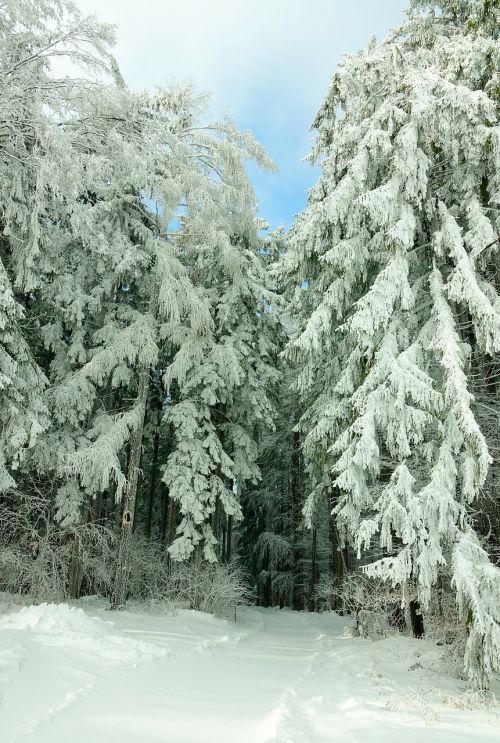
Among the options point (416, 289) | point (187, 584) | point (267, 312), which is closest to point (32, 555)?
point (187, 584)

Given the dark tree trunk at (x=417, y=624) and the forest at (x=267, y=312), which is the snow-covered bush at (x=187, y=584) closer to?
the forest at (x=267, y=312)

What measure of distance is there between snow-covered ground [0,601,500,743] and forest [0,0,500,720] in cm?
110

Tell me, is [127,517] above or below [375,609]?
above

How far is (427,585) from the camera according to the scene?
23.1ft

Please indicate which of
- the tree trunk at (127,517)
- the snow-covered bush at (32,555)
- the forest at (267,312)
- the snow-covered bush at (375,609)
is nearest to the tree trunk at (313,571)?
the forest at (267,312)

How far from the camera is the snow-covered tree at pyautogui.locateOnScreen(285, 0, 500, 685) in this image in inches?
283

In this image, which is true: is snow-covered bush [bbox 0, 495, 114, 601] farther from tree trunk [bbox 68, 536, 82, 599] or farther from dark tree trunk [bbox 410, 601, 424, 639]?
dark tree trunk [bbox 410, 601, 424, 639]

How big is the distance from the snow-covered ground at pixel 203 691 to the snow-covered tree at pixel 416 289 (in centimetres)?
148

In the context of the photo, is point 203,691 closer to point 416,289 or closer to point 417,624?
point 417,624

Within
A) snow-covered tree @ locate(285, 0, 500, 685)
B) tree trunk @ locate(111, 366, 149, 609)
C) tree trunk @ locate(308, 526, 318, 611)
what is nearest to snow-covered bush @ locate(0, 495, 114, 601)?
tree trunk @ locate(111, 366, 149, 609)

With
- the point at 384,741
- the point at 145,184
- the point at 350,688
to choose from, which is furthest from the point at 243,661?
the point at 145,184

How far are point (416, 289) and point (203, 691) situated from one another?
22.2 feet

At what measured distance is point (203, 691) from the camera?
596cm

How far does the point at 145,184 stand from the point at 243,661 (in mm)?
8667
